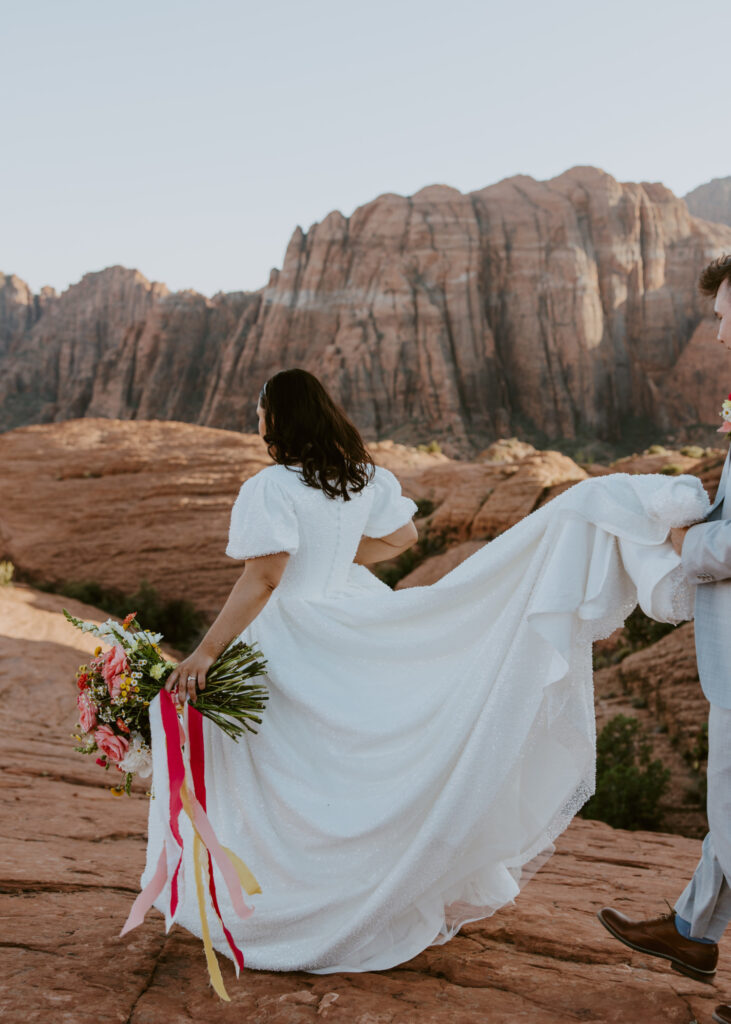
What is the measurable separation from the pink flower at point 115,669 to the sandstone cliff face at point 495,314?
4315 cm

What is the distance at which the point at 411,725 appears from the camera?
2719 mm

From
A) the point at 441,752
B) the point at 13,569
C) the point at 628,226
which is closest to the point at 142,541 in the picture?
the point at 13,569

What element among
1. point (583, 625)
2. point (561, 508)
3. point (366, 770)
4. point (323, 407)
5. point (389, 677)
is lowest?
point (366, 770)

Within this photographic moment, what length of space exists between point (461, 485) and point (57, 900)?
46.4 feet

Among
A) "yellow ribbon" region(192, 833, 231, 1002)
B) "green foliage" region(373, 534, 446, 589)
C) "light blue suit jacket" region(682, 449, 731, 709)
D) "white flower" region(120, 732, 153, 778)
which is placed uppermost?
"light blue suit jacket" region(682, 449, 731, 709)

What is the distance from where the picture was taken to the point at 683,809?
7.01 m

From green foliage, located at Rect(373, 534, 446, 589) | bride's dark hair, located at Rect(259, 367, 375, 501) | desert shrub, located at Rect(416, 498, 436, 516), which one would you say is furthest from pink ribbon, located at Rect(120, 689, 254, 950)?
desert shrub, located at Rect(416, 498, 436, 516)

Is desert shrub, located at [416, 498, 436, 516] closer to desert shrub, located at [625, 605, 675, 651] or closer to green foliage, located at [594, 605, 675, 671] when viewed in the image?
green foliage, located at [594, 605, 675, 671]

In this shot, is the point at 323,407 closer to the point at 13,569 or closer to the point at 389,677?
the point at 389,677

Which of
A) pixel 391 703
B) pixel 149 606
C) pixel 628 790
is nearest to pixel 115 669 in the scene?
pixel 391 703

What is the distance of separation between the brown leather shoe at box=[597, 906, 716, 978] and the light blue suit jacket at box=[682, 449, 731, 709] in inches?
35.4

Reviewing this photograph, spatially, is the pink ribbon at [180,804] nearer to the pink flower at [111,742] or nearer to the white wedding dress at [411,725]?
the white wedding dress at [411,725]

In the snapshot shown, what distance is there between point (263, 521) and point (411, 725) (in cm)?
85

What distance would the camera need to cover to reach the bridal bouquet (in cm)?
272
